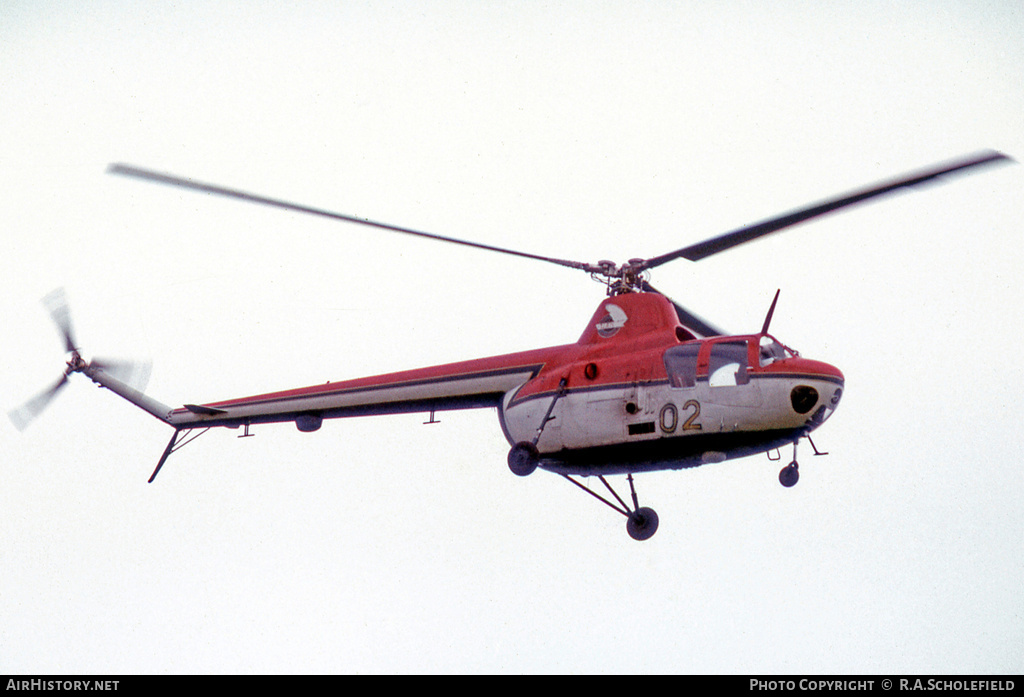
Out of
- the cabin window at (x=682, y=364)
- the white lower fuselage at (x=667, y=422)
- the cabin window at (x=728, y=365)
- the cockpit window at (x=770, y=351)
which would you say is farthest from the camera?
the cabin window at (x=682, y=364)

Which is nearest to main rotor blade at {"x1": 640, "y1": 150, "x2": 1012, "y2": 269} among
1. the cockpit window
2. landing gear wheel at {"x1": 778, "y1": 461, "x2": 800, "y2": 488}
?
the cockpit window

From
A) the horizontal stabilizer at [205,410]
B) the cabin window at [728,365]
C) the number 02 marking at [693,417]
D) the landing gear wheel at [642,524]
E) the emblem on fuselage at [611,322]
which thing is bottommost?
the landing gear wheel at [642,524]

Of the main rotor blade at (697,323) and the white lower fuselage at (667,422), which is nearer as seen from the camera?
the white lower fuselage at (667,422)

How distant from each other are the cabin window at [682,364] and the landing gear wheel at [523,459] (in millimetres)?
2619

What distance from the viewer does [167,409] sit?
2056 cm

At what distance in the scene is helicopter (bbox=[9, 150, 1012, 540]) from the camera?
45.5ft

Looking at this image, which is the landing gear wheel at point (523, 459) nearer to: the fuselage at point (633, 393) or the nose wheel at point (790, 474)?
the fuselage at point (633, 393)

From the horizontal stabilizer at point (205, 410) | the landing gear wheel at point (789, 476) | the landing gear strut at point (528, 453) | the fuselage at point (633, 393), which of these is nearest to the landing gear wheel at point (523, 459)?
the landing gear strut at point (528, 453)

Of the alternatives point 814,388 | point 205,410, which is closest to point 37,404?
point 205,410

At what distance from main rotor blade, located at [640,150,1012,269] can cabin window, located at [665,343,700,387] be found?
1.66 m

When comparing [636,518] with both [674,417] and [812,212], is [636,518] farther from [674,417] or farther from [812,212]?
[812,212]

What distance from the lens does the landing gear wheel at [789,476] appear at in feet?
46.0

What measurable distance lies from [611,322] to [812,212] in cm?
434
